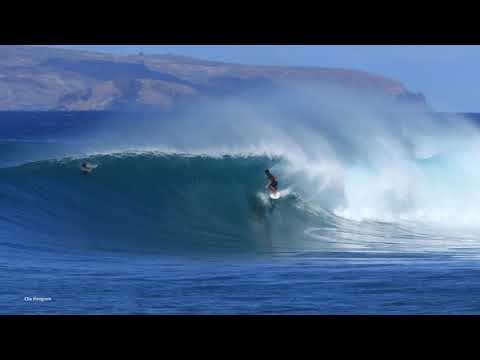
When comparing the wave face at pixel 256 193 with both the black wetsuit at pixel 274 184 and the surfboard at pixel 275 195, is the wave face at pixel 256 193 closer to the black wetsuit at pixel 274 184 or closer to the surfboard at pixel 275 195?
the surfboard at pixel 275 195

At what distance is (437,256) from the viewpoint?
1420cm

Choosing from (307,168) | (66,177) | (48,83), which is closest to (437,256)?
(307,168)

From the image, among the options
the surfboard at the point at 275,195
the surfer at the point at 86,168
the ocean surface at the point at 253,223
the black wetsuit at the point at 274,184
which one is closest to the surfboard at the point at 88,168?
the surfer at the point at 86,168

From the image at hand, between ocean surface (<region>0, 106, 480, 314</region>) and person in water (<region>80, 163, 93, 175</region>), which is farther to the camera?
person in water (<region>80, 163, 93, 175</region>)

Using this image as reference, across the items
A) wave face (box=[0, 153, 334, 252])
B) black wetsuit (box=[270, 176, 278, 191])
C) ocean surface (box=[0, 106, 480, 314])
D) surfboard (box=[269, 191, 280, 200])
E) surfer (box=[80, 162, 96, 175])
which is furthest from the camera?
surfer (box=[80, 162, 96, 175])

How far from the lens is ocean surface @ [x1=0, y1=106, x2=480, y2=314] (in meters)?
→ 10.8

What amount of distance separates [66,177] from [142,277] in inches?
312

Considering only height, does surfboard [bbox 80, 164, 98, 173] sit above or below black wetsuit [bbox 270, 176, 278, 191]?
above

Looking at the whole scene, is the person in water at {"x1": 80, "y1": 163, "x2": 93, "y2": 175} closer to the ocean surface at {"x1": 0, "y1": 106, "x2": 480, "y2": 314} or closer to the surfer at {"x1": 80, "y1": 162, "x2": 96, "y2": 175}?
the surfer at {"x1": 80, "y1": 162, "x2": 96, "y2": 175}

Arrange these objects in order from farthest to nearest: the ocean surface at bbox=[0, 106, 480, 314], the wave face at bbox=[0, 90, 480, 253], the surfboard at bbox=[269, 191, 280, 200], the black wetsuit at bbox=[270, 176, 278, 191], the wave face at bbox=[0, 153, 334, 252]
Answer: the surfboard at bbox=[269, 191, 280, 200]
the black wetsuit at bbox=[270, 176, 278, 191]
the wave face at bbox=[0, 90, 480, 253]
the wave face at bbox=[0, 153, 334, 252]
the ocean surface at bbox=[0, 106, 480, 314]

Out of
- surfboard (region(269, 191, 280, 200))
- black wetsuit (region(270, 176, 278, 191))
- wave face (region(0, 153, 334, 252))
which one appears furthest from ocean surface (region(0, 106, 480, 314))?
black wetsuit (region(270, 176, 278, 191))

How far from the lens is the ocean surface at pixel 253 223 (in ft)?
35.5
